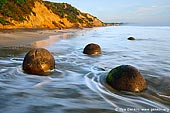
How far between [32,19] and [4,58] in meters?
29.4

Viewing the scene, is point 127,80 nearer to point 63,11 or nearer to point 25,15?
point 25,15

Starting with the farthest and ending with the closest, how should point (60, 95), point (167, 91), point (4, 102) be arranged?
point (167, 91)
point (60, 95)
point (4, 102)

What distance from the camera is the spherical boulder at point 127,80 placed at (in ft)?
21.8

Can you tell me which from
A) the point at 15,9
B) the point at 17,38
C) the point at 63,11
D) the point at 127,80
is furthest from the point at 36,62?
the point at 63,11

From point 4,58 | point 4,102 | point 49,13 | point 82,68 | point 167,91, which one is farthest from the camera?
point 49,13

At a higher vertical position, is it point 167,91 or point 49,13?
point 49,13

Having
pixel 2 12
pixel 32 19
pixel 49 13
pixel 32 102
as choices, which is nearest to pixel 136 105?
pixel 32 102

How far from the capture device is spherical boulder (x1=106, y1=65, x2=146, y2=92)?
6.65m

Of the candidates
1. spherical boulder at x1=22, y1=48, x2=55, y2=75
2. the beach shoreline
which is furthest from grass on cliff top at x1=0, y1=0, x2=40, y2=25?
spherical boulder at x1=22, y1=48, x2=55, y2=75

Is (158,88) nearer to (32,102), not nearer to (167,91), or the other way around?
(167,91)

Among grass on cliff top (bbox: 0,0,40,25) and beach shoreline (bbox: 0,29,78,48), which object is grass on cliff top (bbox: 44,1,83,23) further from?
beach shoreline (bbox: 0,29,78,48)

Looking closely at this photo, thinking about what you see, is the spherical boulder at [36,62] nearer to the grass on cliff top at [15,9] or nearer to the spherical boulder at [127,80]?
the spherical boulder at [127,80]

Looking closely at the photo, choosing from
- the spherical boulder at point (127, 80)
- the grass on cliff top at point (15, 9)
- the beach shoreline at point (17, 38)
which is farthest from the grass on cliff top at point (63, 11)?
→ the spherical boulder at point (127, 80)

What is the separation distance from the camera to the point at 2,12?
31.7m
